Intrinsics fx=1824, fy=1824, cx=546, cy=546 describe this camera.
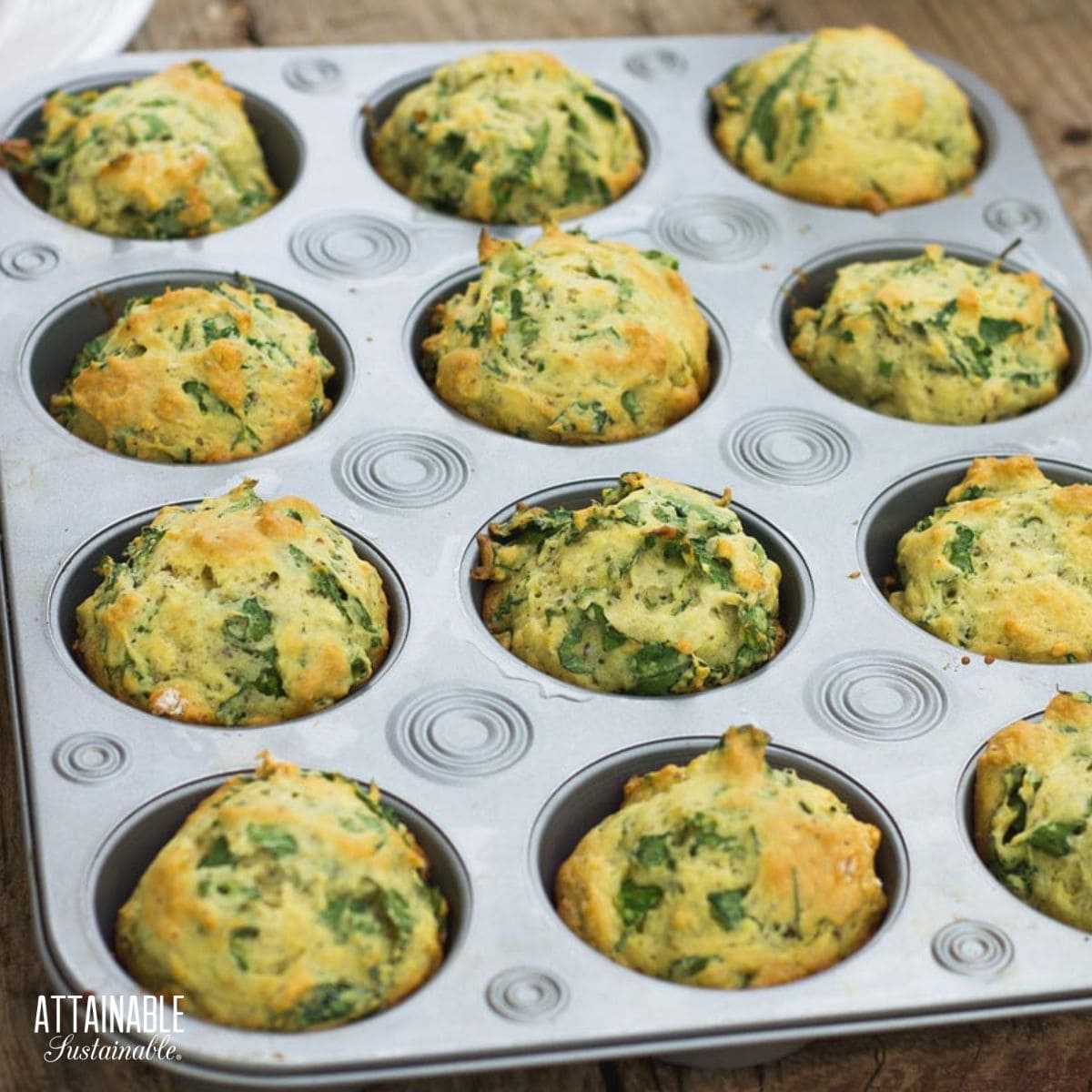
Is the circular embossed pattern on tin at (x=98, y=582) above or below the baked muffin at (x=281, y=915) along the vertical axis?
below

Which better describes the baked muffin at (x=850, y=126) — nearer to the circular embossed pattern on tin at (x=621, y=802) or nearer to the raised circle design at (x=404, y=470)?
the raised circle design at (x=404, y=470)

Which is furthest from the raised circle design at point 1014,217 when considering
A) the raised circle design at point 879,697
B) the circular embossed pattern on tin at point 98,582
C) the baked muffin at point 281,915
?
the baked muffin at point 281,915

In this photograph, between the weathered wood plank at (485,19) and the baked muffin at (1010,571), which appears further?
the weathered wood plank at (485,19)

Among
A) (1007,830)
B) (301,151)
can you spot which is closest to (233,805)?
(1007,830)

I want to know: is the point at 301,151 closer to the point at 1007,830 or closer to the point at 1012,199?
the point at 1012,199

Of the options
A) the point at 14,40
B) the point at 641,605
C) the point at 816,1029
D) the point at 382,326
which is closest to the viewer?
the point at 816,1029

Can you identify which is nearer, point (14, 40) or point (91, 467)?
point (91, 467)

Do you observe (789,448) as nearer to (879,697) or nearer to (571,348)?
(571,348)
